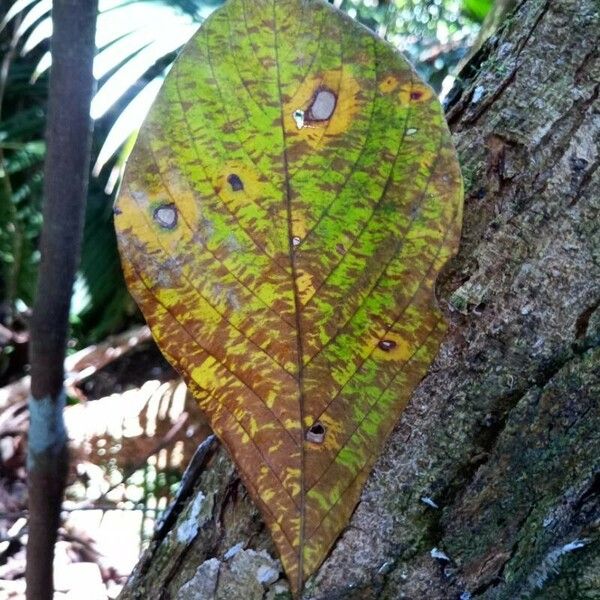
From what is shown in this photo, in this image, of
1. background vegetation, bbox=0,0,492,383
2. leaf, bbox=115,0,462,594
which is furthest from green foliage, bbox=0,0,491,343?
leaf, bbox=115,0,462,594

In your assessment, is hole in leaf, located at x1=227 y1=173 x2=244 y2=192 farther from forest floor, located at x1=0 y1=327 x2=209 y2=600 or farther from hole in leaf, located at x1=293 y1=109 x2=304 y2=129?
forest floor, located at x1=0 y1=327 x2=209 y2=600

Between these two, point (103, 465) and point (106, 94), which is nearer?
point (103, 465)

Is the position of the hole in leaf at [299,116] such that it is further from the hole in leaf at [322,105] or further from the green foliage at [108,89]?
the green foliage at [108,89]

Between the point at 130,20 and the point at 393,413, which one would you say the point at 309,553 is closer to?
the point at 393,413

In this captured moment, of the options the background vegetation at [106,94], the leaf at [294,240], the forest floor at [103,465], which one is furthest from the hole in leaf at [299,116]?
the background vegetation at [106,94]

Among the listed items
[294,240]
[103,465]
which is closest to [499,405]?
[294,240]

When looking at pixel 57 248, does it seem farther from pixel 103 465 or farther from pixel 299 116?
pixel 103 465
